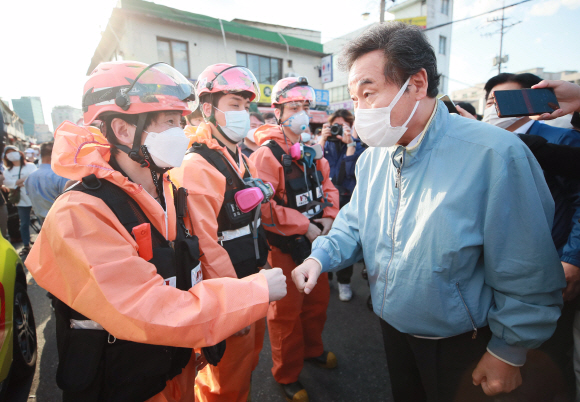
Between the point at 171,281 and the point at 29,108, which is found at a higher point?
the point at 29,108

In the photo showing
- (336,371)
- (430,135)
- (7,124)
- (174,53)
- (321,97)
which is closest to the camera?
(430,135)

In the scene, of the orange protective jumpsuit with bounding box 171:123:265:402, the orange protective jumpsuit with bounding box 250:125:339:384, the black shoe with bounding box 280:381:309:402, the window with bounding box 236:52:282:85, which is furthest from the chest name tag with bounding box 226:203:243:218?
the window with bounding box 236:52:282:85

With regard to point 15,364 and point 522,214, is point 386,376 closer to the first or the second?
point 522,214

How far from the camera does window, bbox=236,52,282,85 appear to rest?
1855 centimetres

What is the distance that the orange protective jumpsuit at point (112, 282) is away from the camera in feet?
3.76

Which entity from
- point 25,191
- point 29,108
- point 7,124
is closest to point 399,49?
point 25,191

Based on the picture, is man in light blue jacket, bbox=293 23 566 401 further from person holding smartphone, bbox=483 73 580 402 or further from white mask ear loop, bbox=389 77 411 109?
person holding smartphone, bbox=483 73 580 402

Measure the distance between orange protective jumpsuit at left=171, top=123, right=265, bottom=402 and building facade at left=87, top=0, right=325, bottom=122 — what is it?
15918 millimetres

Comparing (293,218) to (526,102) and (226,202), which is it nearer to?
(226,202)

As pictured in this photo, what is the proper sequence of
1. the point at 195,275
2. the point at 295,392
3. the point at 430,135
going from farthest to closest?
1. the point at 295,392
2. the point at 195,275
3. the point at 430,135

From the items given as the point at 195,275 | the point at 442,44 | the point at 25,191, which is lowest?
the point at 25,191

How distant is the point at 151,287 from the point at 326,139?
4.12 meters

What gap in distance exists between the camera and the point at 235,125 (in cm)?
246

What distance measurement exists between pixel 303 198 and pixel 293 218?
378 mm
